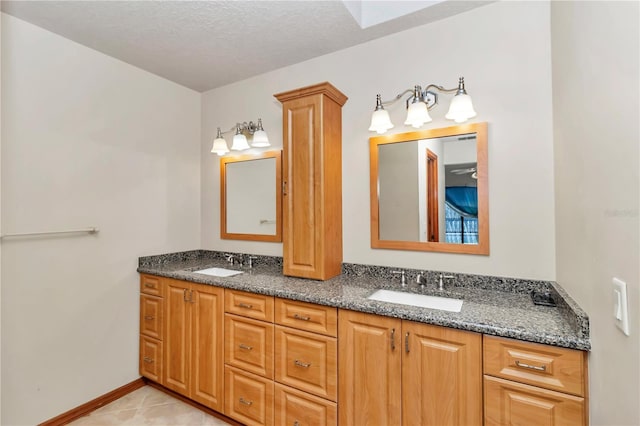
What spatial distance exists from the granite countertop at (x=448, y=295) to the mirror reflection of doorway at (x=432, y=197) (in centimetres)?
26

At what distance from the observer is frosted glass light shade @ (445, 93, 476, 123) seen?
1655mm

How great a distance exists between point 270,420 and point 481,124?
6.97 ft

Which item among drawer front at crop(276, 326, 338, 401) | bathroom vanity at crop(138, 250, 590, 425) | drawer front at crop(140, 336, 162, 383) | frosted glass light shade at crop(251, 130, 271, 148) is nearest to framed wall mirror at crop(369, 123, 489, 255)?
bathroom vanity at crop(138, 250, 590, 425)

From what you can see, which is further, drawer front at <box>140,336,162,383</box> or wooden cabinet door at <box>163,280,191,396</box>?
drawer front at <box>140,336,162,383</box>

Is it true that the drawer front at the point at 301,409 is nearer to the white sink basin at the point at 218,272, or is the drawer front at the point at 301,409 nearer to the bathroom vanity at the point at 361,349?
the bathroom vanity at the point at 361,349

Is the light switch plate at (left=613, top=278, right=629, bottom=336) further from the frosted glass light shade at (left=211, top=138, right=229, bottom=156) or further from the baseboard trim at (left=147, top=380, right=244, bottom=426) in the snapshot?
the frosted glass light shade at (left=211, top=138, right=229, bottom=156)

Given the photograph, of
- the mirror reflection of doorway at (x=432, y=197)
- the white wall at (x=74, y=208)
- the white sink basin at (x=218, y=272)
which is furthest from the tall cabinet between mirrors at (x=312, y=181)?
the white wall at (x=74, y=208)

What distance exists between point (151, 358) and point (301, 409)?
4.66 ft

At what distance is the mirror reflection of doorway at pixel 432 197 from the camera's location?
190 cm

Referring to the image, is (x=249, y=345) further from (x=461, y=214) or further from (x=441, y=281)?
(x=461, y=214)

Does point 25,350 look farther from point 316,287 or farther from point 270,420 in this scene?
point 316,287

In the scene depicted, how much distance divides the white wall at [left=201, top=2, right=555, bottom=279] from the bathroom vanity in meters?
0.15

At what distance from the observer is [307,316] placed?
169 cm

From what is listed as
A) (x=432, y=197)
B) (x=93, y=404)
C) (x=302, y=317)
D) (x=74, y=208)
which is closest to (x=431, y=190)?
(x=432, y=197)
